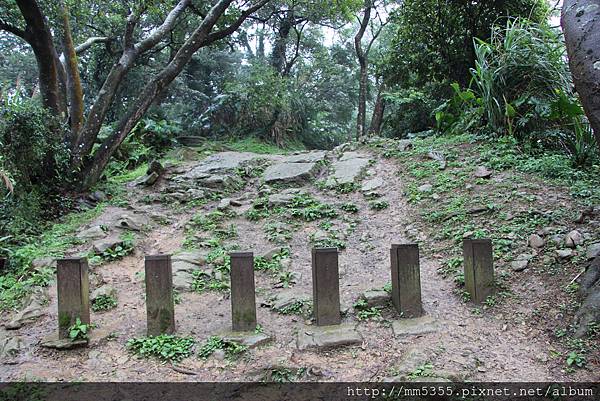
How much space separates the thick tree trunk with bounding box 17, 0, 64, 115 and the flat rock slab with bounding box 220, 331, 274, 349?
18.6 feet

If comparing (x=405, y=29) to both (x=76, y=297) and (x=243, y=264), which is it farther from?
(x=76, y=297)

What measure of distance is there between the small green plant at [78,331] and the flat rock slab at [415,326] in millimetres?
1987

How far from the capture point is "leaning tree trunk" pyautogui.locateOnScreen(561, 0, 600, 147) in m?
2.33

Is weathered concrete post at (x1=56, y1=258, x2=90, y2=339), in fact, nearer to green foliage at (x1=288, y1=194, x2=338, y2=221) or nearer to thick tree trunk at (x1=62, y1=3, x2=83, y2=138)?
green foliage at (x1=288, y1=194, x2=338, y2=221)

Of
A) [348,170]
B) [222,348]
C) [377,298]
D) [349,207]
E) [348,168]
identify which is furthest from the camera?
[348,168]

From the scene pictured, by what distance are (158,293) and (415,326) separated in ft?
5.52

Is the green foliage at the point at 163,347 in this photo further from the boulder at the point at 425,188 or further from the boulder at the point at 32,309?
the boulder at the point at 425,188

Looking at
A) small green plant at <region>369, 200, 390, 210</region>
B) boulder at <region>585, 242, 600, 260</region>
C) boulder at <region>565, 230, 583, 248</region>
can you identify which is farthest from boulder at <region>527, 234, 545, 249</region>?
small green plant at <region>369, 200, 390, 210</region>

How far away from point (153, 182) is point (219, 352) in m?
5.34

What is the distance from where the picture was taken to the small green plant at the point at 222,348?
2.52m

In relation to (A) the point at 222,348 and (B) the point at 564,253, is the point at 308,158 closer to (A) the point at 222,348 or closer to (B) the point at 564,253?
(B) the point at 564,253

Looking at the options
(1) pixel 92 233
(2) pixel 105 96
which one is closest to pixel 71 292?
(1) pixel 92 233

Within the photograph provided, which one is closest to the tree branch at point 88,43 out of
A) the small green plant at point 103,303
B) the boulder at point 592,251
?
the small green plant at point 103,303

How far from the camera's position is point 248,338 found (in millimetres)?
2623
